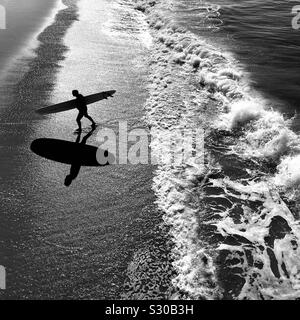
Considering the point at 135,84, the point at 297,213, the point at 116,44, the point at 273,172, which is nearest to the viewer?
the point at 297,213

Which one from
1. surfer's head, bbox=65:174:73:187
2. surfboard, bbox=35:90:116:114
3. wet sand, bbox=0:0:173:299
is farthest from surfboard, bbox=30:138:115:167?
surfboard, bbox=35:90:116:114

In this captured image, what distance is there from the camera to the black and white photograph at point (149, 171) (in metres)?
7.74

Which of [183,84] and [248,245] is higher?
[183,84]

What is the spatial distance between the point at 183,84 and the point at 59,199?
9097mm

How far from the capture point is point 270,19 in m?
23.8

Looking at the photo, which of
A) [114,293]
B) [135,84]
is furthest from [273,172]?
[135,84]

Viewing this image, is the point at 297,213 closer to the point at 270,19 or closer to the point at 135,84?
the point at 135,84

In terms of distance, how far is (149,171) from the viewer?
432 inches

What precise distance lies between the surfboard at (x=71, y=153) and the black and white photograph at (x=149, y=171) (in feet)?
0.17

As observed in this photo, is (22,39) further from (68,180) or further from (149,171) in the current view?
(149,171)

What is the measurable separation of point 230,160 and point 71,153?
17.2 ft

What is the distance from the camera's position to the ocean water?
7.98 m

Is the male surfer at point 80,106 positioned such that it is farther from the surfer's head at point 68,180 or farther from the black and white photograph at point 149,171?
the surfer's head at point 68,180

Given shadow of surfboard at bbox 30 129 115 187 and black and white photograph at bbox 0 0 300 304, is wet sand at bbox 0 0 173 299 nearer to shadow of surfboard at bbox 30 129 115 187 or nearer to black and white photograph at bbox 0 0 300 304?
black and white photograph at bbox 0 0 300 304
